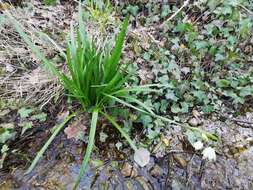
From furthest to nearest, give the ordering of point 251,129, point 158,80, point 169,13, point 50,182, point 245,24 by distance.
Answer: point 169,13 → point 245,24 → point 158,80 → point 251,129 → point 50,182

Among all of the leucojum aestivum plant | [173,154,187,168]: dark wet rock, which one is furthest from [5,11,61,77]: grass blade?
[173,154,187,168]: dark wet rock

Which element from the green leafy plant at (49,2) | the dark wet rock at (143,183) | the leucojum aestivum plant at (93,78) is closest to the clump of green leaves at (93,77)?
the leucojum aestivum plant at (93,78)

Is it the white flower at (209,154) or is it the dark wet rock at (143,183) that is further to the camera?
the white flower at (209,154)

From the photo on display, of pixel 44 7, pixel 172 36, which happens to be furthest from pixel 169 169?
pixel 44 7

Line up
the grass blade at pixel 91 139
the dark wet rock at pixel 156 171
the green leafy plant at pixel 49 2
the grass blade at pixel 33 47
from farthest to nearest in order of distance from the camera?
the green leafy plant at pixel 49 2
the dark wet rock at pixel 156 171
the grass blade at pixel 33 47
the grass blade at pixel 91 139

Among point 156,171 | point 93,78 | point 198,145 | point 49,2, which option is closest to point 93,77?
point 93,78

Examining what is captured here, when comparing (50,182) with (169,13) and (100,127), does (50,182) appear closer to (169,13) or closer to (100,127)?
(100,127)

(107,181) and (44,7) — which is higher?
(44,7)

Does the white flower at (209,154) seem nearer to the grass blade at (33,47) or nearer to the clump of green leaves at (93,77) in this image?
the clump of green leaves at (93,77)

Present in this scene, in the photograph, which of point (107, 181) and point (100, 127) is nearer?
point (107, 181)

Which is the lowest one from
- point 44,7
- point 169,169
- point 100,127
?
point 169,169

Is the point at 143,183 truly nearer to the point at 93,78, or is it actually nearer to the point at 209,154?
the point at 209,154
